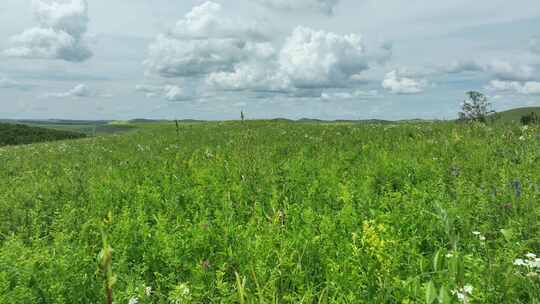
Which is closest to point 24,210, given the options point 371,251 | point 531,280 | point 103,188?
point 103,188

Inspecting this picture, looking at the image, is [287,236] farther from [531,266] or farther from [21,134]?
[21,134]

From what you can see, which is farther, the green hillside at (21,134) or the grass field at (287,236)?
the green hillside at (21,134)

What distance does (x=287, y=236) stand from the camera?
4758 mm

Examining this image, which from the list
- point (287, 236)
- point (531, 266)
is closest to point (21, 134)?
point (287, 236)

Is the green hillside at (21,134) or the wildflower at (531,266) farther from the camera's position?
the green hillside at (21,134)

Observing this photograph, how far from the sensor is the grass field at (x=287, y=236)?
11.0ft

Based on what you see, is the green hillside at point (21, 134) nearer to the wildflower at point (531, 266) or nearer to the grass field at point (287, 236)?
the grass field at point (287, 236)

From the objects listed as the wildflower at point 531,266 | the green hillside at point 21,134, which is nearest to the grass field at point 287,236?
the wildflower at point 531,266

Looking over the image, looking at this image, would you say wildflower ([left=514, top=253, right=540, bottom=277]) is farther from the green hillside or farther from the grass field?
the green hillside

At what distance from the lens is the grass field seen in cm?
335

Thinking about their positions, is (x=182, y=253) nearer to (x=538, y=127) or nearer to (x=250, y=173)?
(x=250, y=173)

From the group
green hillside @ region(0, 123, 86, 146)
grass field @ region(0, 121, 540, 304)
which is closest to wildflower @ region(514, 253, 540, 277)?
grass field @ region(0, 121, 540, 304)

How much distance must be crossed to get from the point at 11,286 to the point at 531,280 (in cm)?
456

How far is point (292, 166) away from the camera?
8.23 m
